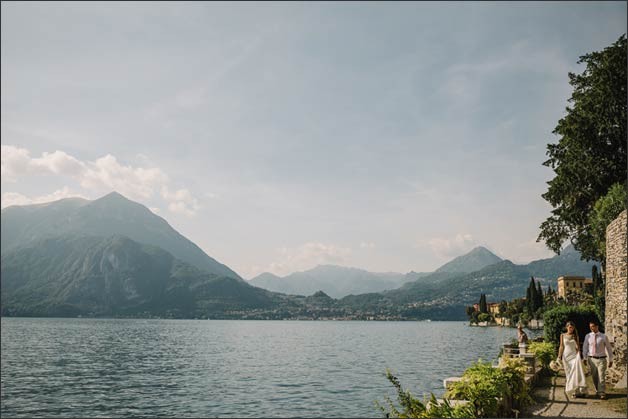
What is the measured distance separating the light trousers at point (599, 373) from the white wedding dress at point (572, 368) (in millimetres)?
312

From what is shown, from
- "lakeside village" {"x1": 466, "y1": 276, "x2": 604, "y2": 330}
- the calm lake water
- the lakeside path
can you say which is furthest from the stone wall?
"lakeside village" {"x1": 466, "y1": 276, "x2": 604, "y2": 330}

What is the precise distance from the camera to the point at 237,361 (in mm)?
52562

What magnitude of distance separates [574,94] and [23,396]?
41204 mm

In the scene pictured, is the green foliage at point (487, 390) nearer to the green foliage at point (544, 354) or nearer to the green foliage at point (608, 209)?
the green foliage at point (544, 354)

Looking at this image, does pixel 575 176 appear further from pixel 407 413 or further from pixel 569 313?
pixel 407 413

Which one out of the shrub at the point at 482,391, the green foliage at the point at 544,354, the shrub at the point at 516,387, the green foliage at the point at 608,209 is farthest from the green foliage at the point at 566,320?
the shrub at the point at 482,391

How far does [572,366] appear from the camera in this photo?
15562mm

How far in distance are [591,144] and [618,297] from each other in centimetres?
1725

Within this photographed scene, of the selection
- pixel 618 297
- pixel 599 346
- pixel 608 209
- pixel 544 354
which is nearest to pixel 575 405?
pixel 599 346

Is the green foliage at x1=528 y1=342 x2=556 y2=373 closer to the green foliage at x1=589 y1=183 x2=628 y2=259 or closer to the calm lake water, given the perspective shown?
the green foliage at x1=589 y1=183 x2=628 y2=259

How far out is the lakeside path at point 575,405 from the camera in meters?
12.7

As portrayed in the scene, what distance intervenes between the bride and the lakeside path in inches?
12.3

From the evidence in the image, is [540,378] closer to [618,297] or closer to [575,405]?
[618,297]

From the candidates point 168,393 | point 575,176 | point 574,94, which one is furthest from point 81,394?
point 574,94
